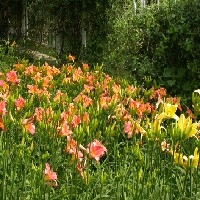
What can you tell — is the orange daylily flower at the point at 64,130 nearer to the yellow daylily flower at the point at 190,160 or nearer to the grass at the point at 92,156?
the grass at the point at 92,156

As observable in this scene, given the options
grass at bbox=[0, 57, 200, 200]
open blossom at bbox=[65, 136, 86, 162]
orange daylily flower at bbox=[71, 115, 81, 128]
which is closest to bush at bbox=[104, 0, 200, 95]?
grass at bbox=[0, 57, 200, 200]

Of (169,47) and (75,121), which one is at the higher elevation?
(169,47)

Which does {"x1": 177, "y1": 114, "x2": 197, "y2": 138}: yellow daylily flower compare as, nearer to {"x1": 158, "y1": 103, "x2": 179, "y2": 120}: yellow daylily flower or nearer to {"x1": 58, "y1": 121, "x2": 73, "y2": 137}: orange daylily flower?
{"x1": 158, "y1": 103, "x2": 179, "y2": 120}: yellow daylily flower

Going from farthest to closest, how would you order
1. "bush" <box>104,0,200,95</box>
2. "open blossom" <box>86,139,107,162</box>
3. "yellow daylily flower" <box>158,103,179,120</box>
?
"bush" <box>104,0,200,95</box> < "open blossom" <box>86,139,107,162</box> < "yellow daylily flower" <box>158,103,179,120</box>

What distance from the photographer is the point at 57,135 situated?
8.75 ft

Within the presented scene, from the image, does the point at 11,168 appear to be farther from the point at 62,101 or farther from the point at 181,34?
the point at 181,34

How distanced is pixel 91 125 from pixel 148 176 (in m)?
0.42

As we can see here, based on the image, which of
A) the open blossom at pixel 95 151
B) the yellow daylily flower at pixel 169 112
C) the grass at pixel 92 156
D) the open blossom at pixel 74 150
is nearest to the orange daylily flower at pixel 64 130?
the grass at pixel 92 156

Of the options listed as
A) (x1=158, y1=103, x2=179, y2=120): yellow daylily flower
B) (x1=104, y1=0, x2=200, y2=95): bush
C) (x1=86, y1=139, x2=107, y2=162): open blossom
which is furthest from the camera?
(x1=104, y1=0, x2=200, y2=95): bush

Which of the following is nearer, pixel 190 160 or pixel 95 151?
pixel 190 160

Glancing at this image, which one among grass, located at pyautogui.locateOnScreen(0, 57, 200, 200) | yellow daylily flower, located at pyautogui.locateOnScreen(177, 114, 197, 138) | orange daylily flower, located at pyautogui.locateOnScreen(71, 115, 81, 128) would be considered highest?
yellow daylily flower, located at pyautogui.locateOnScreen(177, 114, 197, 138)

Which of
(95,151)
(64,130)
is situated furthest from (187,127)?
(64,130)

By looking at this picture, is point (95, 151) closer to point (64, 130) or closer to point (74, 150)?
point (74, 150)

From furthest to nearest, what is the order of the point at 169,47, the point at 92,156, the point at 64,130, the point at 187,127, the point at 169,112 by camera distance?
the point at 169,47 → the point at 64,130 → the point at 92,156 → the point at 169,112 → the point at 187,127
